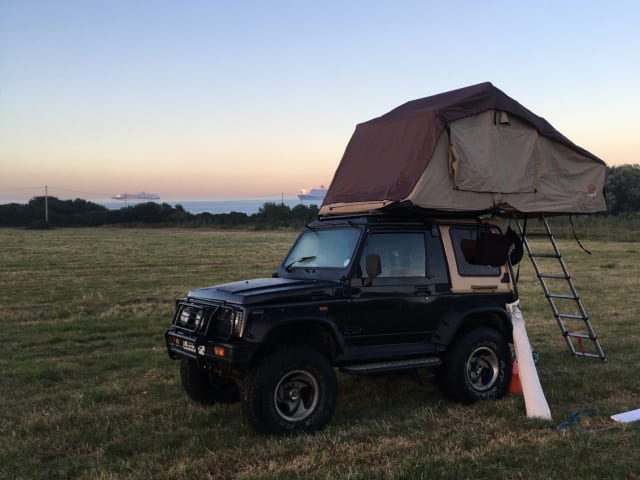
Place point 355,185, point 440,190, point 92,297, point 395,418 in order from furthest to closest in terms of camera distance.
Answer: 1. point 92,297
2. point 355,185
3. point 440,190
4. point 395,418

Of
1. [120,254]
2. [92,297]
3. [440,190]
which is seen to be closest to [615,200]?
[120,254]

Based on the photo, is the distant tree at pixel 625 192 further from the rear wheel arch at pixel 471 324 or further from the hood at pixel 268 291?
the hood at pixel 268 291

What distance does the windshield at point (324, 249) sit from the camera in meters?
6.94

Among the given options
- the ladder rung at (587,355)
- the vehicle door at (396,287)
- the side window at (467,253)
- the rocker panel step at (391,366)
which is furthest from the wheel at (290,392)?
the ladder rung at (587,355)

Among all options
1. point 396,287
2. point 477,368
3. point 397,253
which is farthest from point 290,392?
point 477,368

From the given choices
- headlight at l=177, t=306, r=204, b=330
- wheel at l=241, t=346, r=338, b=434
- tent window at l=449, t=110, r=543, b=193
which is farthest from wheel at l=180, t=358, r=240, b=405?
tent window at l=449, t=110, r=543, b=193

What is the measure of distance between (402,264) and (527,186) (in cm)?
205

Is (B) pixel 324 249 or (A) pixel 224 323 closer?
(A) pixel 224 323

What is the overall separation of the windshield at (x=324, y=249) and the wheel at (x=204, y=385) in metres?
1.45

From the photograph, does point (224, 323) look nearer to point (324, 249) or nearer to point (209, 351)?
point (209, 351)

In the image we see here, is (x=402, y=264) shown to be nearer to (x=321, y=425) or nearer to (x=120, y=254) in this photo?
(x=321, y=425)

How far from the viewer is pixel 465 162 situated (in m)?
7.35

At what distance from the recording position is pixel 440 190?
7.20 meters

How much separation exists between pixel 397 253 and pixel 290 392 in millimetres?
1914
